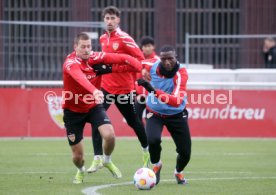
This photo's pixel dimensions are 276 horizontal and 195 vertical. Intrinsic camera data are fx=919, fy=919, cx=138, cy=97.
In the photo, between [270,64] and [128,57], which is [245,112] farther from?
[128,57]

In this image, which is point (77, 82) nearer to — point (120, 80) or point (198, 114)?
point (120, 80)

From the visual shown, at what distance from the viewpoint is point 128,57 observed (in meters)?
14.0

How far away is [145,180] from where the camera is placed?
12.3 m

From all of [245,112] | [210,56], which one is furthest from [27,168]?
[210,56]

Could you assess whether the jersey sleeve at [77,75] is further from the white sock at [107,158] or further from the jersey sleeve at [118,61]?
the white sock at [107,158]

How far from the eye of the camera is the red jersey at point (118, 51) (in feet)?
50.3

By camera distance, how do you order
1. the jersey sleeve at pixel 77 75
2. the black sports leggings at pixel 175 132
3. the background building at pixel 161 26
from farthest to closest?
the background building at pixel 161 26
the black sports leggings at pixel 175 132
the jersey sleeve at pixel 77 75

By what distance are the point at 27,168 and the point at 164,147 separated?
5.13 metres

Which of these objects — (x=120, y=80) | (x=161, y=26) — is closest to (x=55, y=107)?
(x=161, y=26)

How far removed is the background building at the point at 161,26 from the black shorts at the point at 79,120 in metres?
10.5

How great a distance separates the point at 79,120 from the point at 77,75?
92 centimetres

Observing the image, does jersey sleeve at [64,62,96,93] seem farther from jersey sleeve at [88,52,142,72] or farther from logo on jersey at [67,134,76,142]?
logo on jersey at [67,134,76,142]

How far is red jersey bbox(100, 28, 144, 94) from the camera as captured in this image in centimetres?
1533

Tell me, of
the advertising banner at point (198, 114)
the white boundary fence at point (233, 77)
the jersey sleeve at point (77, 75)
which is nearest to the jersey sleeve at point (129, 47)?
the jersey sleeve at point (77, 75)
